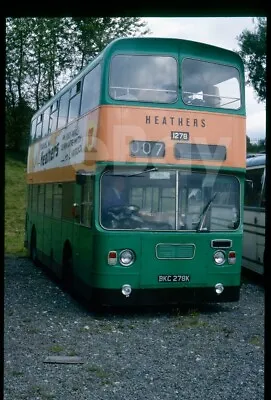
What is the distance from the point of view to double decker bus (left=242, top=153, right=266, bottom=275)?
11797 millimetres

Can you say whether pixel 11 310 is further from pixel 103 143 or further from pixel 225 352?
pixel 225 352

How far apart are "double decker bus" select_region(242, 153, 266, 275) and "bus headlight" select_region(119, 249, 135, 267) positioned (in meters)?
4.11

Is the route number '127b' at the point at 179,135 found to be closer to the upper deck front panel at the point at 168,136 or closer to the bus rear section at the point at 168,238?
the upper deck front panel at the point at 168,136

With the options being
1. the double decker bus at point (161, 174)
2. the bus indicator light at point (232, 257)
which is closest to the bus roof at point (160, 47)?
the double decker bus at point (161, 174)

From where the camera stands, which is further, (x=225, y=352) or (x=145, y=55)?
(x=145, y=55)

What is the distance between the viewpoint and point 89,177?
8484 millimetres

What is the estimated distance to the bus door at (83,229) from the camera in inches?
329

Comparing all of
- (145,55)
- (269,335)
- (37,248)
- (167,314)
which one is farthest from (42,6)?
(37,248)

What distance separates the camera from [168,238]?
8.31m

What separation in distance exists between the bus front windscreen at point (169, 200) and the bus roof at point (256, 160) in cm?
415

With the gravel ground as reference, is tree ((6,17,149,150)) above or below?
above

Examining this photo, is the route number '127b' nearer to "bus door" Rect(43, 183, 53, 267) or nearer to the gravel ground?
the gravel ground

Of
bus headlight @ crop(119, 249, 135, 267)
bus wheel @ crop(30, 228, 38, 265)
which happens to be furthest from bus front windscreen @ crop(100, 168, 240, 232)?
bus wheel @ crop(30, 228, 38, 265)

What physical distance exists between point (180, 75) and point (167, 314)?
344 cm
